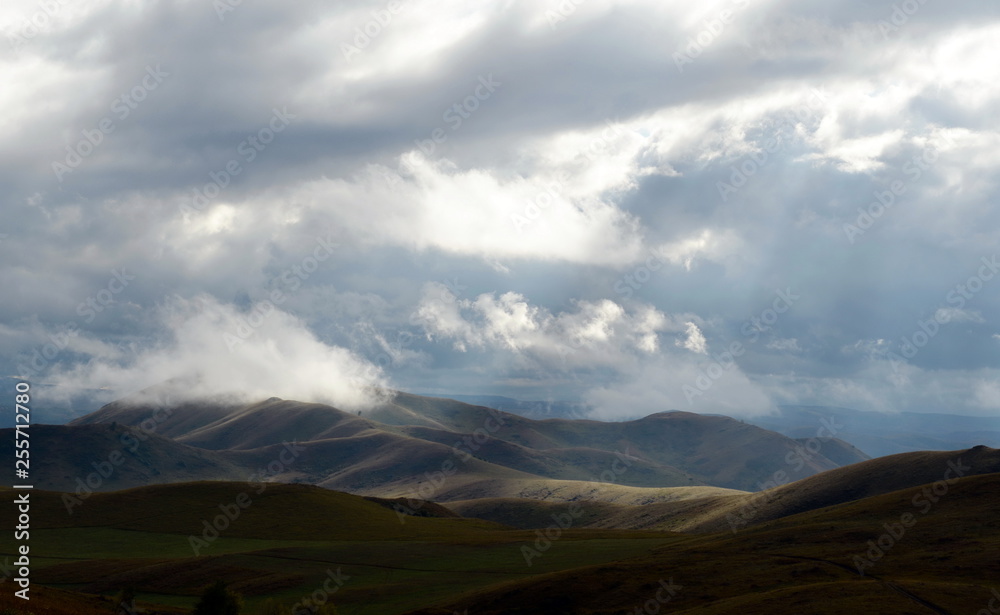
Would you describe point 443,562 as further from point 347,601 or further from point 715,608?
point 715,608

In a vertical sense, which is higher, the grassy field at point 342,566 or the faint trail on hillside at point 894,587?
the grassy field at point 342,566

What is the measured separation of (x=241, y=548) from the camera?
183m

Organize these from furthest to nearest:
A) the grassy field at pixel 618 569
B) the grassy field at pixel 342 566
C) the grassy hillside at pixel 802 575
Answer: the grassy field at pixel 342 566, the grassy field at pixel 618 569, the grassy hillside at pixel 802 575

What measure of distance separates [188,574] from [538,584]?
240ft

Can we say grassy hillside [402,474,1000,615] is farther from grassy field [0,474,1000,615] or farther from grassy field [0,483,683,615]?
grassy field [0,483,683,615]

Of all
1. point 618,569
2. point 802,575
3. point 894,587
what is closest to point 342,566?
point 618,569

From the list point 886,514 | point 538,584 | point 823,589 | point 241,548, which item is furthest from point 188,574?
point 886,514

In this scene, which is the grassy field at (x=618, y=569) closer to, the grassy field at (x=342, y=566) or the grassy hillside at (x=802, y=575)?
the grassy hillside at (x=802, y=575)

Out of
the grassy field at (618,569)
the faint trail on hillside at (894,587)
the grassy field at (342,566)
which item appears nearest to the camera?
the faint trail on hillside at (894,587)

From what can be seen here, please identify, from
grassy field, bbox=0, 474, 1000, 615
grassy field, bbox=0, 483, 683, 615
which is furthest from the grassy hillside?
grassy field, bbox=0, 483, 683, 615

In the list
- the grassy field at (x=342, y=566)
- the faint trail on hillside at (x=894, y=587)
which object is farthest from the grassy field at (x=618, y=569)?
the grassy field at (x=342, y=566)

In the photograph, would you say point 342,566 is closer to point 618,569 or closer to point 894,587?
point 618,569

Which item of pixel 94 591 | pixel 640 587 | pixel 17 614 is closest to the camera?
pixel 17 614

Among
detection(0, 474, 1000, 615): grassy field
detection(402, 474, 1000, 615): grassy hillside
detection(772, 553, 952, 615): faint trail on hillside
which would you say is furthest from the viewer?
detection(0, 474, 1000, 615): grassy field
